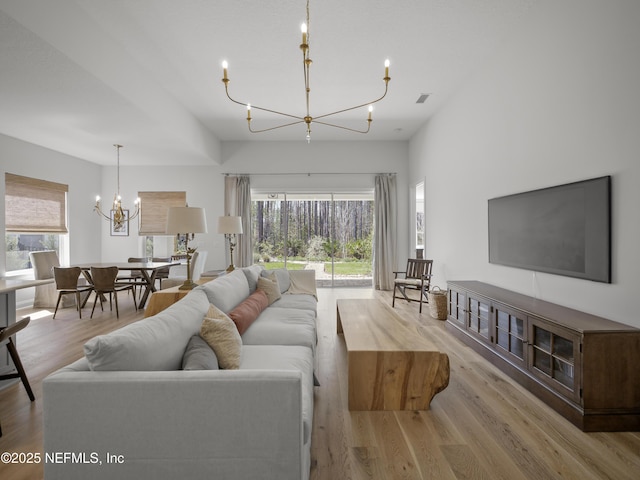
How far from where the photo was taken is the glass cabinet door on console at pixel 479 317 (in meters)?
3.29

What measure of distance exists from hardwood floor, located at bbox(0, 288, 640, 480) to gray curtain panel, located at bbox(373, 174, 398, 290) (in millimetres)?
4251

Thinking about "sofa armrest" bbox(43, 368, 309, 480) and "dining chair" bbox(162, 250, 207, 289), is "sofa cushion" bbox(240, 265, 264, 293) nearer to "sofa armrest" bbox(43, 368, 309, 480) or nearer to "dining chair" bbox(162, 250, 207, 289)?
"dining chair" bbox(162, 250, 207, 289)

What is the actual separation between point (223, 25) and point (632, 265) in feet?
12.7

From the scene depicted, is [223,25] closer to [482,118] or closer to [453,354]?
[482,118]

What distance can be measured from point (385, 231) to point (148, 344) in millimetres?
6172

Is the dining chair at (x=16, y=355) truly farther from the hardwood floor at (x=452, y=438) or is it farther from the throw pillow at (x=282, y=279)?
the throw pillow at (x=282, y=279)

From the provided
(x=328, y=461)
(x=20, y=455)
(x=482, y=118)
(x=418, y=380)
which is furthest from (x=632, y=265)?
(x=20, y=455)

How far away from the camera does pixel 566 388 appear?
85.7 inches

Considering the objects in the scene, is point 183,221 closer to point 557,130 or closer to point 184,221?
point 184,221

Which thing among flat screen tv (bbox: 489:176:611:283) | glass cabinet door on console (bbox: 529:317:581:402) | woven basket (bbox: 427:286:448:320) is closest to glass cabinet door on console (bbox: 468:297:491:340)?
flat screen tv (bbox: 489:176:611:283)

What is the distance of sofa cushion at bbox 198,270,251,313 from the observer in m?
2.55

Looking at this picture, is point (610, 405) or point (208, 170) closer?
point (610, 405)

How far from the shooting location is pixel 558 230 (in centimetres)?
288

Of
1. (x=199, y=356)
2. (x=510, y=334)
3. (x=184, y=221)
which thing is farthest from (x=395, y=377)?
(x=184, y=221)
